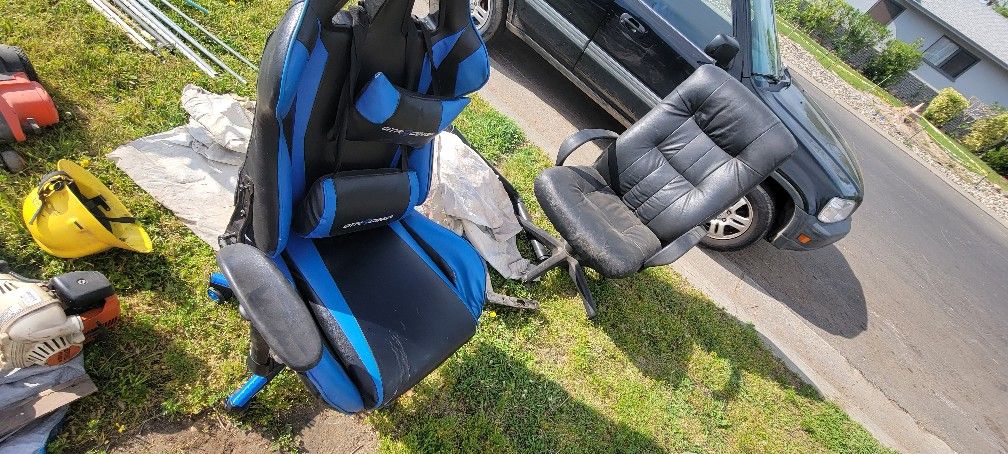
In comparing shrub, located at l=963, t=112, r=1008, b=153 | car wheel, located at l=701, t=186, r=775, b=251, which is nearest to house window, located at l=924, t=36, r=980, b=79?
shrub, located at l=963, t=112, r=1008, b=153

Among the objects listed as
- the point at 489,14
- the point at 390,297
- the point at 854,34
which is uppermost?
the point at 854,34

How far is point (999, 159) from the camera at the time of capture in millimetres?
12148

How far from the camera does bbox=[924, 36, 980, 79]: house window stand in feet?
56.7

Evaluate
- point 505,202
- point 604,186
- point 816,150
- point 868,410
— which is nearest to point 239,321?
point 505,202

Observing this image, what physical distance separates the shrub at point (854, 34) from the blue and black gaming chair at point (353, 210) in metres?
19.2

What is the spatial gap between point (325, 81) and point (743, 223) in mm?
3376

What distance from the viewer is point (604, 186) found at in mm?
3109

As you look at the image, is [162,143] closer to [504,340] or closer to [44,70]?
[44,70]

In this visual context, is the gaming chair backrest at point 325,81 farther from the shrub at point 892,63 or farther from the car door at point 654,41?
the shrub at point 892,63

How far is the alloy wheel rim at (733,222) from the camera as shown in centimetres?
363

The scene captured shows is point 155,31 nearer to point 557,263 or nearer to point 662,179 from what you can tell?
point 557,263

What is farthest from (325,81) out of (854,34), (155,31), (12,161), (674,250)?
(854,34)

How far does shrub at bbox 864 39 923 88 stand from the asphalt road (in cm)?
1264

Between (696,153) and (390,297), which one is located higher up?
(696,153)
